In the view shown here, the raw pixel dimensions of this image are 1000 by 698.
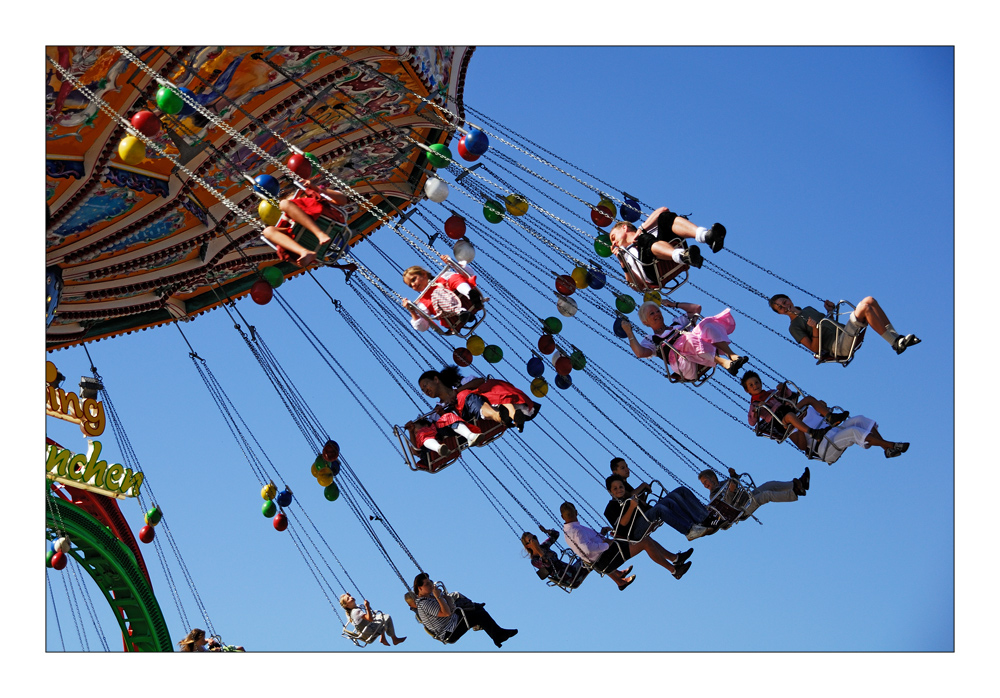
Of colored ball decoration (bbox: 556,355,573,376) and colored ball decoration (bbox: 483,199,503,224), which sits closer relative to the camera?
colored ball decoration (bbox: 483,199,503,224)

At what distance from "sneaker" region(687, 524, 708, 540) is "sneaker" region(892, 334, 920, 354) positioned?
2151 millimetres

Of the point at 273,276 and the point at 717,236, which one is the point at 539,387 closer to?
the point at 273,276

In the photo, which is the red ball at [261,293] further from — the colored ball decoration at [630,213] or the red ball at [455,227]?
the colored ball decoration at [630,213]

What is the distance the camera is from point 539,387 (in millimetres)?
10453

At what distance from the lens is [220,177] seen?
34.0 ft

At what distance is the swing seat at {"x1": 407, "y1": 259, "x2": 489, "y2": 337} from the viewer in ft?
26.9

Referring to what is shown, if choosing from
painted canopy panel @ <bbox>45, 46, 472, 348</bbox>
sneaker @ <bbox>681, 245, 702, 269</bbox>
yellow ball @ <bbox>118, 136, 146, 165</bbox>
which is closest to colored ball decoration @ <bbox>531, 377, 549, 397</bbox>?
painted canopy panel @ <bbox>45, 46, 472, 348</bbox>

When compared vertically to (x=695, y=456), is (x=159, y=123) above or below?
above

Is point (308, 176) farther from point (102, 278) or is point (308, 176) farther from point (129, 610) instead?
point (129, 610)

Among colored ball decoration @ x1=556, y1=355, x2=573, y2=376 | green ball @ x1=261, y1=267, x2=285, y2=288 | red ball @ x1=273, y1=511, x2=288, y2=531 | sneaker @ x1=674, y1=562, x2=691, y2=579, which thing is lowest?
sneaker @ x1=674, y1=562, x2=691, y2=579

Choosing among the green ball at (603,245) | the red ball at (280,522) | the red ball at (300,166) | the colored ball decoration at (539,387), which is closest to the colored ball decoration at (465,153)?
the red ball at (300,166)

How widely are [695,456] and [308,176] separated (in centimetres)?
455

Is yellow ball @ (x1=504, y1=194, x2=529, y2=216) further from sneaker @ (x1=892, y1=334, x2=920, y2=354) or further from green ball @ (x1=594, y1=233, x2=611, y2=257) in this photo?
sneaker @ (x1=892, y1=334, x2=920, y2=354)

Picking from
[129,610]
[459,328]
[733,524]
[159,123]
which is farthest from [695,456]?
[129,610]
